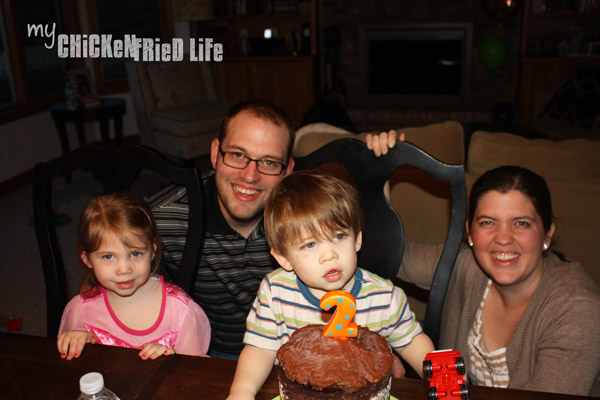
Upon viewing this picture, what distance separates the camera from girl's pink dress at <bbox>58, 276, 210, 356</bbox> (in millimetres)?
1296

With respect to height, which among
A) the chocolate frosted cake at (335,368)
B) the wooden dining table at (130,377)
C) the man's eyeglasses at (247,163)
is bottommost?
the wooden dining table at (130,377)

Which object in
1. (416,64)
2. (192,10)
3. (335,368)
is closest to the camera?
(335,368)

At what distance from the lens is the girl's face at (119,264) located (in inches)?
49.1

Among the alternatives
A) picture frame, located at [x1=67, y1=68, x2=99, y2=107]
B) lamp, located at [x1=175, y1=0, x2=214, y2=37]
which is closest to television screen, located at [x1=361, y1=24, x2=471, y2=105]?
lamp, located at [x1=175, y1=0, x2=214, y2=37]

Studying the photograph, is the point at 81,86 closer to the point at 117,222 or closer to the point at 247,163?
the point at 247,163

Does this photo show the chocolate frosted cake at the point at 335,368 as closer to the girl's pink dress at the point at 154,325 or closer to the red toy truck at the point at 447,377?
the red toy truck at the point at 447,377

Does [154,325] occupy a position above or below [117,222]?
below

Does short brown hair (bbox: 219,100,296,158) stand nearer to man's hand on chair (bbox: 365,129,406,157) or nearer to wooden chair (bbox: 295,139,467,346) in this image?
wooden chair (bbox: 295,139,467,346)

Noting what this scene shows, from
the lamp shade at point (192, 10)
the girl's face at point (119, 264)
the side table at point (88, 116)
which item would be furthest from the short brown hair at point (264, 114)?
the lamp shade at point (192, 10)

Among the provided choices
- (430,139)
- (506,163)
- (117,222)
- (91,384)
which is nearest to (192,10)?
(430,139)

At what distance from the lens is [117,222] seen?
4.11 ft

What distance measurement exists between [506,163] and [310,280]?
131 centimetres

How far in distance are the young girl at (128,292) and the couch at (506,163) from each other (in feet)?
3.51

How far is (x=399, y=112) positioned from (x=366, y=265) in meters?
5.34
